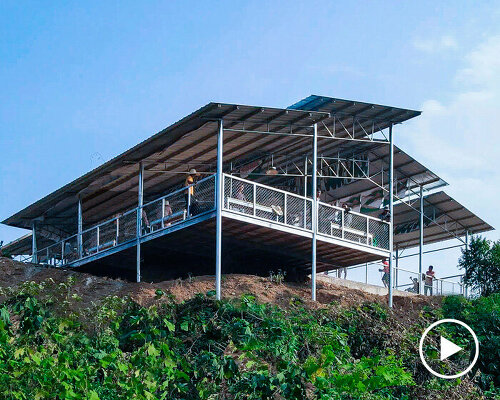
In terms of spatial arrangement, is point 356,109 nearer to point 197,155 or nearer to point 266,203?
point 266,203

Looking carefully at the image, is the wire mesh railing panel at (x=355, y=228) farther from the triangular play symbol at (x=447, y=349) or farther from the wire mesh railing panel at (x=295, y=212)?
the triangular play symbol at (x=447, y=349)

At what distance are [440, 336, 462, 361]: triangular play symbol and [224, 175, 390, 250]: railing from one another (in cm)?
450

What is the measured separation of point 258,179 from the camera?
3100 cm

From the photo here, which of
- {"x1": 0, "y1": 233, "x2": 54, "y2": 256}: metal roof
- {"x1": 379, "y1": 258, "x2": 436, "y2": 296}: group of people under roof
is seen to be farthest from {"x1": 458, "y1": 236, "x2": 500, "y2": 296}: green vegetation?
{"x1": 0, "y1": 233, "x2": 54, "y2": 256}: metal roof

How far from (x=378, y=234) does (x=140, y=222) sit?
653 cm

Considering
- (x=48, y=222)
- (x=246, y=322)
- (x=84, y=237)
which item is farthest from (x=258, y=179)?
(x=246, y=322)

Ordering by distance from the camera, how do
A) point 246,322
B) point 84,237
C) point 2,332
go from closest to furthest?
point 2,332 < point 246,322 < point 84,237

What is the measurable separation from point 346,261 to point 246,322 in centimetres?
895

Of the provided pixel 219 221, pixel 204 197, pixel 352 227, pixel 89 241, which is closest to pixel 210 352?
pixel 219 221

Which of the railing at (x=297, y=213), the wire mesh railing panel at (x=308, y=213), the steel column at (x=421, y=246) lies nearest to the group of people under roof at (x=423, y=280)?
the steel column at (x=421, y=246)

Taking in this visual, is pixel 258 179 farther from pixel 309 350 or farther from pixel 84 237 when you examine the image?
pixel 309 350

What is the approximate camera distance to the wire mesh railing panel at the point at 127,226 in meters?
28.1

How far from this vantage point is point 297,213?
2609 cm

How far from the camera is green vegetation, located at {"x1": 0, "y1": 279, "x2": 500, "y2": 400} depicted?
17.1 metres
